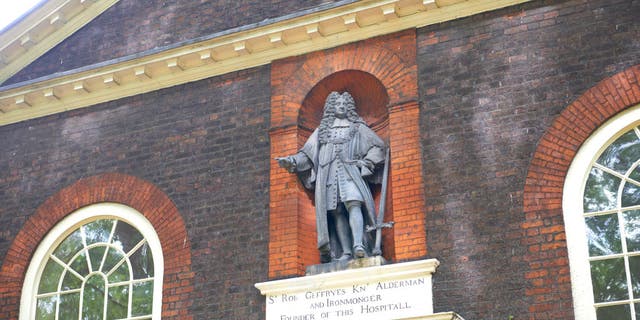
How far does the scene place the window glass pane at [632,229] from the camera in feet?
40.8

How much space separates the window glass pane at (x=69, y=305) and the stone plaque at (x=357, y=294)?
302 cm

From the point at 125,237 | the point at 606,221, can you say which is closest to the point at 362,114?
the point at 125,237

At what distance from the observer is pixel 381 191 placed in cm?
1413

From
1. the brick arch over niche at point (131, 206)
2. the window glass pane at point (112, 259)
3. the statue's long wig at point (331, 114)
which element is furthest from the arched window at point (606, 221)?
the window glass pane at point (112, 259)

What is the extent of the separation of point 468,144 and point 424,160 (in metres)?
0.61

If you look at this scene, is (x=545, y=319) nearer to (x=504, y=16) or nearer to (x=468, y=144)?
(x=468, y=144)

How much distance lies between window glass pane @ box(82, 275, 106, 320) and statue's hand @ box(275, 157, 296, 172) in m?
3.25

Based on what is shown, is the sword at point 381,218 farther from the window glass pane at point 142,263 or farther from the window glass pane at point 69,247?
the window glass pane at point 69,247

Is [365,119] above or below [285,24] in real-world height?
below

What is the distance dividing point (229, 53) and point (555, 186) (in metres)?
5.35

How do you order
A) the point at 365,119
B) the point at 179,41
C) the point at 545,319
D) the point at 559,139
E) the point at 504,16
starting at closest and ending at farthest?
the point at 545,319 → the point at 559,139 → the point at 504,16 → the point at 365,119 → the point at 179,41

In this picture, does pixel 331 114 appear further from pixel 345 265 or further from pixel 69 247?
pixel 69 247

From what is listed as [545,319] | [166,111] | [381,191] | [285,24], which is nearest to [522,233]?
[545,319]

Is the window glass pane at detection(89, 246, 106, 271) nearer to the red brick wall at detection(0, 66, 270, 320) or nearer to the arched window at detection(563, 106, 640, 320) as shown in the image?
the red brick wall at detection(0, 66, 270, 320)
